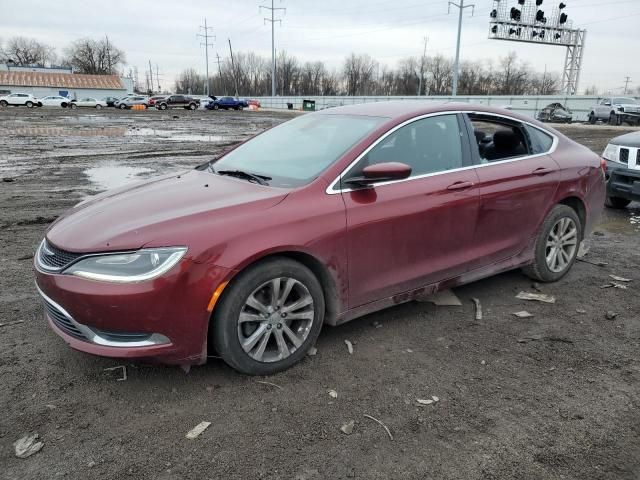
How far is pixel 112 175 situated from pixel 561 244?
30.0 feet

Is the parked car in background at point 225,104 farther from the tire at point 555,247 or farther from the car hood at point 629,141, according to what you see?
the tire at point 555,247

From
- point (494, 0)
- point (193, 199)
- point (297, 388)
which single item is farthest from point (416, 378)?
point (494, 0)

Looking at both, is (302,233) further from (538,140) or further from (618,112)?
(618,112)

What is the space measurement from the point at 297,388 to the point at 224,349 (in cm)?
51

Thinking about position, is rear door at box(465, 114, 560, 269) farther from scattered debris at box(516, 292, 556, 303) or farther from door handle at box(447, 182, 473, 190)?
scattered debris at box(516, 292, 556, 303)

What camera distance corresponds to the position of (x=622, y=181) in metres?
7.43

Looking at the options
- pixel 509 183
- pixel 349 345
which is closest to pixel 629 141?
pixel 509 183

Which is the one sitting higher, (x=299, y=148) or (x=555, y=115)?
(x=299, y=148)

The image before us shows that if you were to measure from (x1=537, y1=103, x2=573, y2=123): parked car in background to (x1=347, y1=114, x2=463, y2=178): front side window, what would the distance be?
122 ft

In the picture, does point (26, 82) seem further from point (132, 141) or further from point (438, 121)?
point (438, 121)

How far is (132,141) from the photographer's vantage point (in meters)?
18.7

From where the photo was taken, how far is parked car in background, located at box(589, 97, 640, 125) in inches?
1236

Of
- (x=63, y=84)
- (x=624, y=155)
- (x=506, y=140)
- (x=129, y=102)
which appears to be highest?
(x=63, y=84)

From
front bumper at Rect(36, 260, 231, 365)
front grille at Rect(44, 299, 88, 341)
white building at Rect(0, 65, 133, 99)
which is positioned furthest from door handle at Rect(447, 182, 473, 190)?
white building at Rect(0, 65, 133, 99)
